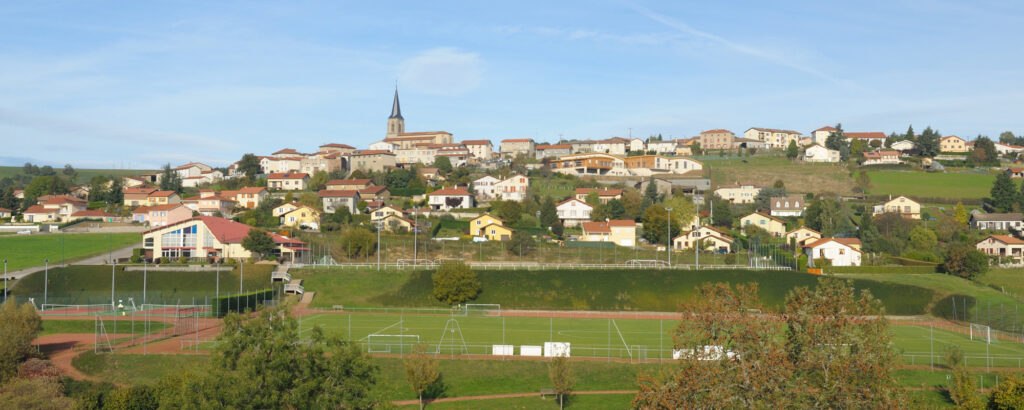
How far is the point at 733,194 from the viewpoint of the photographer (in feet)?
295

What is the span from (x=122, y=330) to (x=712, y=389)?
31.6m

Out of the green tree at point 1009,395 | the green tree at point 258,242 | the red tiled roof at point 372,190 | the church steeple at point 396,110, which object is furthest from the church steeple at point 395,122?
the green tree at point 1009,395

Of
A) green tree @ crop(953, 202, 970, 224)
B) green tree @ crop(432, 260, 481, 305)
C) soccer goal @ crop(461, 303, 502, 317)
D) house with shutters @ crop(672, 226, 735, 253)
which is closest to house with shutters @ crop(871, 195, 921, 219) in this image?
green tree @ crop(953, 202, 970, 224)

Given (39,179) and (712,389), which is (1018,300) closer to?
(712,389)

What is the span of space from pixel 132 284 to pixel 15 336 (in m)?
23.0

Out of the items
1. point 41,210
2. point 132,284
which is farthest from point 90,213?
point 132,284

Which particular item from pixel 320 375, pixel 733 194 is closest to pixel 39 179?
pixel 733 194

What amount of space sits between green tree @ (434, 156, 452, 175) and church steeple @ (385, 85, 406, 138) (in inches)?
Answer: 1448

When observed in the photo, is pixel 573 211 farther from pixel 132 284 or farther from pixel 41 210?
pixel 41 210

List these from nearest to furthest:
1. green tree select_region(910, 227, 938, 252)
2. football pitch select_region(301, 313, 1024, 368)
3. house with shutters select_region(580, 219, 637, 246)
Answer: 1. football pitch select_region(301, 313, 1024, 368)
2. green tree select_region(910, 227, 938, 252)
3. house with shutters select_region(580, 219, 637, 246)

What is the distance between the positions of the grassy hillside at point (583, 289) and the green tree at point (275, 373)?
91.7ft

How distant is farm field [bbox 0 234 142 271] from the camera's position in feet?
176

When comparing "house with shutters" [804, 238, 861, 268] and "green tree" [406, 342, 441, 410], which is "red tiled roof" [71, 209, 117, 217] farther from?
"house with shutters" [804, 238, 861, 268]

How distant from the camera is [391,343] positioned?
32.0m
